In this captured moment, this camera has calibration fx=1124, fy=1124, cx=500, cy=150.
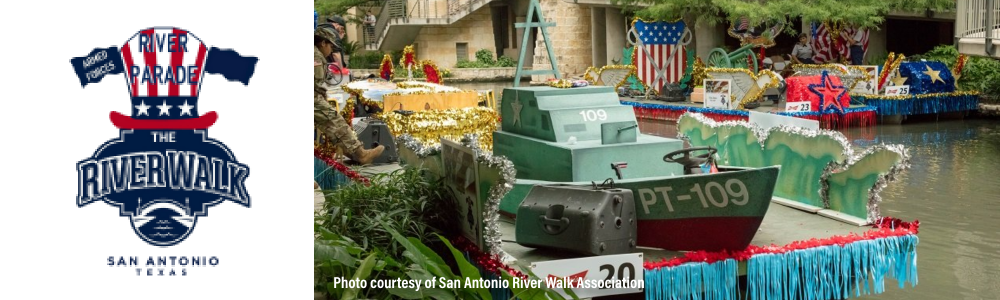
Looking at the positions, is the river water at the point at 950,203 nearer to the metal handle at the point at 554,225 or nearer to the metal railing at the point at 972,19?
the metal railing at the point at 972,19

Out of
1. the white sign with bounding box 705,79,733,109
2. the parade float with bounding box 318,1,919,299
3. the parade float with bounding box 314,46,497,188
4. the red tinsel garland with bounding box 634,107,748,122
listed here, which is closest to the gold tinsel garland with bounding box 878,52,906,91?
the white sign with bounding box 705,79,733,109

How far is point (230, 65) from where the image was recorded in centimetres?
357

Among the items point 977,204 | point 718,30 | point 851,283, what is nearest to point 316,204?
point 851,283

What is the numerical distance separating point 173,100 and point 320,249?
8.52 feet

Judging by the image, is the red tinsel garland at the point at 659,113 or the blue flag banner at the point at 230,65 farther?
the red tinsel garland at the point at 659,113

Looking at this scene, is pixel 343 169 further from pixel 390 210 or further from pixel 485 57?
pixel 485 57

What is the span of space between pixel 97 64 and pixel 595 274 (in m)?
3.84

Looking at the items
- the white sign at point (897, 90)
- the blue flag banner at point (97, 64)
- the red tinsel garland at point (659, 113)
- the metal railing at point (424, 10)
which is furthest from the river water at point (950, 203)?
the metal railing at point (424, 10)

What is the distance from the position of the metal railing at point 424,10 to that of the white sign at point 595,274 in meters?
35.7

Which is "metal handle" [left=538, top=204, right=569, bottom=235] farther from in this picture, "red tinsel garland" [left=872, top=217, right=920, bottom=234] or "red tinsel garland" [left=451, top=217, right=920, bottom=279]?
"red tinsel garland" [left=872, top=217, right=920, bottom=234]

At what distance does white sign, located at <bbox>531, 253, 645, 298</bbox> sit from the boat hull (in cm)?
74

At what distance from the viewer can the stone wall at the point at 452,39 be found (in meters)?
44.1

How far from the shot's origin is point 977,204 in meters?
11.9

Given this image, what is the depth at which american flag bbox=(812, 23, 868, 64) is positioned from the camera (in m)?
27.0
